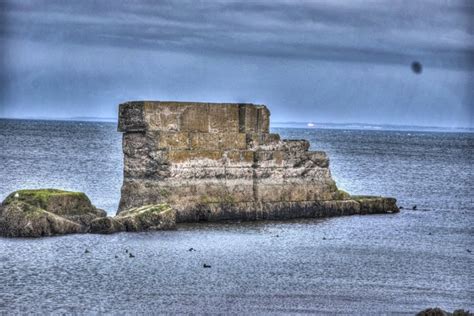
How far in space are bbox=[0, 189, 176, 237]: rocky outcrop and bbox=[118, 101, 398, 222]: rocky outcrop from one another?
57.6 inches

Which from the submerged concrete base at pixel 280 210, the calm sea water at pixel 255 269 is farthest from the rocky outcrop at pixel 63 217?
the submerged concrete base at pixel 280 210

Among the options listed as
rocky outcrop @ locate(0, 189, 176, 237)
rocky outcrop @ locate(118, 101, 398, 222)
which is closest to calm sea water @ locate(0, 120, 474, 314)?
rocky outcrop @ locate(0, 189, 176, 237)

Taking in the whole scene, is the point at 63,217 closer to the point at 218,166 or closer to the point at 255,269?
the point at 218,166

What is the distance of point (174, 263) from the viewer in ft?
79.5

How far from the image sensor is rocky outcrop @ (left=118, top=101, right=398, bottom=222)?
31.1 metres

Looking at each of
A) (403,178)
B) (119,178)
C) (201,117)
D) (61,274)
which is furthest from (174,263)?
(403,178)

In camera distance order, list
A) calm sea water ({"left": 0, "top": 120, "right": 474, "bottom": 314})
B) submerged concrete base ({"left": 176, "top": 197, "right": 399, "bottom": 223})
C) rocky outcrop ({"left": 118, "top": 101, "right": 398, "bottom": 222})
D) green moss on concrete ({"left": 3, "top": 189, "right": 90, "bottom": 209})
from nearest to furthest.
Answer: calm sea water ({"left": 0, "top": 120, "right": 474, "bottom": 314}) → green moss on concrete ({"left": 3, "top": 189, "right": 90, "bottom": 209}) → rocky outcrop ({"left": 118, "top": 101, "right": 398, "bottom": 222}) → submerged concrete base ({"left": 176, "top": 197, "right": 399, "bottom": 223})

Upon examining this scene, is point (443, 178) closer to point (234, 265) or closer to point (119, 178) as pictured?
point (119, 178)

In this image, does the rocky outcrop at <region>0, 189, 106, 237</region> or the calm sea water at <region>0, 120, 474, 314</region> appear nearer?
the calm sea water at <region>0, 120, 474, 314</region>

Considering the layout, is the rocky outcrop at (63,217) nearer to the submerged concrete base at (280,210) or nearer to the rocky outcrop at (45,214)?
the rocky outcrop at (45,214)

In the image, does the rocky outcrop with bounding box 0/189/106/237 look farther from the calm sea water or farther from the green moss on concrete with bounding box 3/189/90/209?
the calm sea water

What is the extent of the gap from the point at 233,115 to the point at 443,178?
33.6 metres

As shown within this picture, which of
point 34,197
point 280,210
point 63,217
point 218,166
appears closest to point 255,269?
point 63,217

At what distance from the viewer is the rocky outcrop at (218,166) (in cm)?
3106
